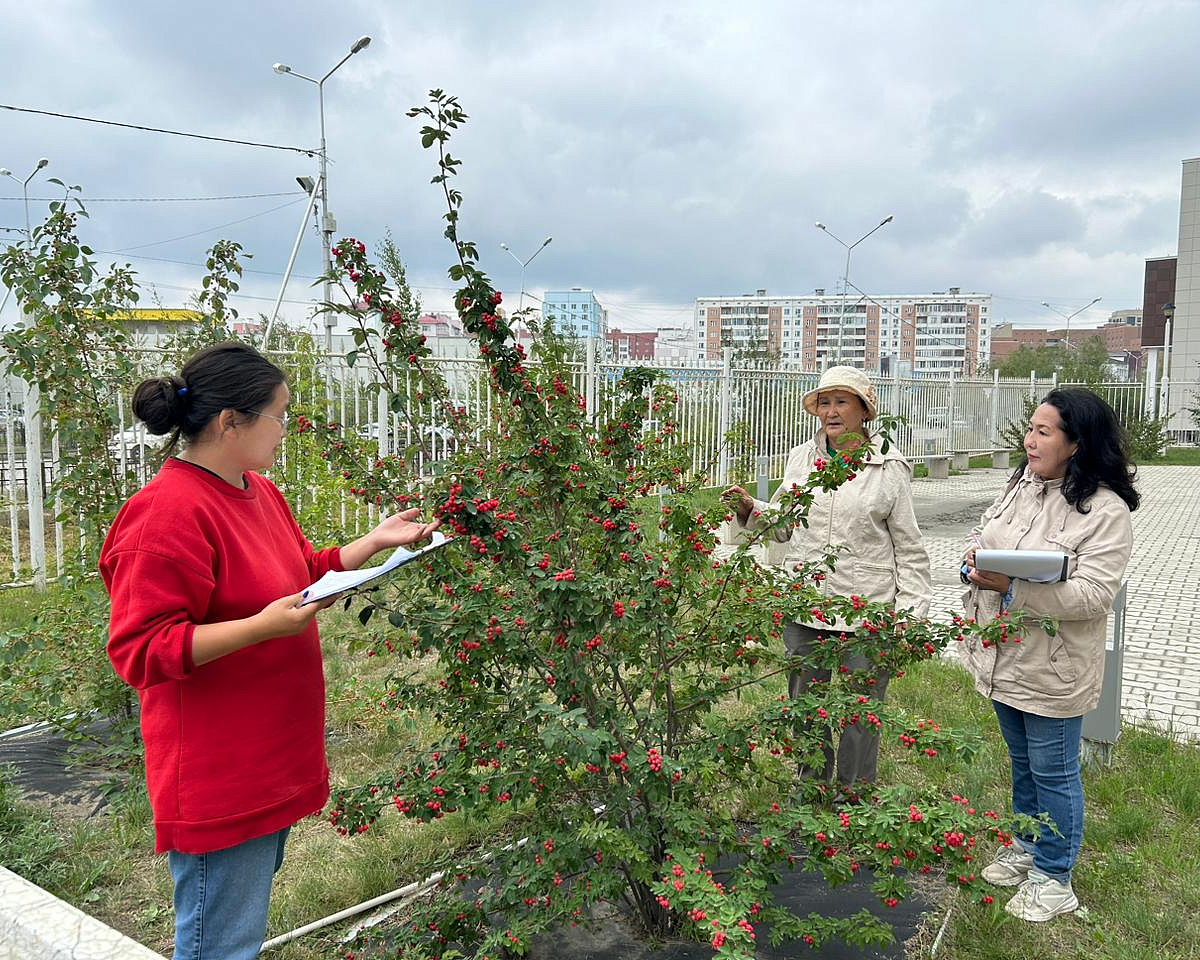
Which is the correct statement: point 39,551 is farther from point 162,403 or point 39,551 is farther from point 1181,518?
point 1181,518

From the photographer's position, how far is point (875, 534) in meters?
3.51

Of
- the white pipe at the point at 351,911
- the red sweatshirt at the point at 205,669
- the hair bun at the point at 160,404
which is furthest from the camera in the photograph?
the white pipe at the point at 351,911

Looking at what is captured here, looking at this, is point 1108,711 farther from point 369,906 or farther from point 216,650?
point 216,650

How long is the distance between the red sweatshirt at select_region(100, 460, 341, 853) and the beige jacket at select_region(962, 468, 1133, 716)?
2124mm

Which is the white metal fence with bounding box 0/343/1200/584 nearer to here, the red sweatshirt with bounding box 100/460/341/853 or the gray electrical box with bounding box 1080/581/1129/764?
the red sweatshirt with bounding box 100/460/341/853

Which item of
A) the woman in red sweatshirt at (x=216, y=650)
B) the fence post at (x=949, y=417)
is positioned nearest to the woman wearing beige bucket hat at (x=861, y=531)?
the woman in red sweatshirt at (x=216, y=650)

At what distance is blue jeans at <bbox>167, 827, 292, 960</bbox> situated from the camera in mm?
1996

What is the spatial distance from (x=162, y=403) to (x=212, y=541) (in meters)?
0.32

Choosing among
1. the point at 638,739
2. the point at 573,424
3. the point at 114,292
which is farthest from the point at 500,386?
the point at 114,292

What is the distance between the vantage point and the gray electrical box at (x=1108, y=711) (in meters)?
4.09

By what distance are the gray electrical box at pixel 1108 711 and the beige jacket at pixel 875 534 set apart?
4.12 feet

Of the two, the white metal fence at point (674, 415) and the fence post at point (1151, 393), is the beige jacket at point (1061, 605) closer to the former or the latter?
the white metal fence at point (674, 415)

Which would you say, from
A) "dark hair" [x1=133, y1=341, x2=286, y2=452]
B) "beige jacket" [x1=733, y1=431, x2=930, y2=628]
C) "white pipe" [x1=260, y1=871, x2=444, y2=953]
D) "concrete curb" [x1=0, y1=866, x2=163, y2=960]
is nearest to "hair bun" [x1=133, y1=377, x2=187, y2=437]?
"dark hair" [x1=133, y1=341, x2=286, y2=452]

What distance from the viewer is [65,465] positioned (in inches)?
156
